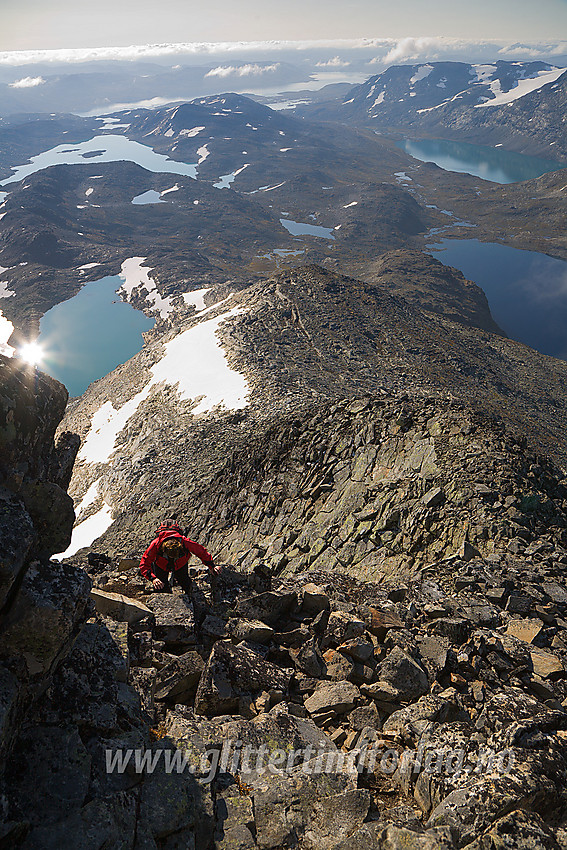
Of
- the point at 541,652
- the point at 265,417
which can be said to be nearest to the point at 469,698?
the point at 541,652

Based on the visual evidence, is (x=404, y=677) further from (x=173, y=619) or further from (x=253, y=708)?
(x=173, y=619)

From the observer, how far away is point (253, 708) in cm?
836

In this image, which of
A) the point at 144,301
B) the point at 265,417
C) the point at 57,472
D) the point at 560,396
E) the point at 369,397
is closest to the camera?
the point at 57,472

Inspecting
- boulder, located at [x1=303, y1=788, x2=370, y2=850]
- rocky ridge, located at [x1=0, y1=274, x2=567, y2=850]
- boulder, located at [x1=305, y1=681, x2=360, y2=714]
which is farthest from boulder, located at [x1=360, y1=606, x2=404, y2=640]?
boulder, located at [x1=303, y1=788, x2=370, y2=850]

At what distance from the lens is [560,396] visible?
250 ft

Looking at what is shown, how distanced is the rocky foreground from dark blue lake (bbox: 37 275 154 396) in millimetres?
104722

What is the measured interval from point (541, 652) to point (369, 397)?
17.4 m

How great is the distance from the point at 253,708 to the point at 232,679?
58cm

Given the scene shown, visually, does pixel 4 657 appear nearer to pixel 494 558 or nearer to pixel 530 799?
pixel 530 799

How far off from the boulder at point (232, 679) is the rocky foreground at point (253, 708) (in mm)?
26

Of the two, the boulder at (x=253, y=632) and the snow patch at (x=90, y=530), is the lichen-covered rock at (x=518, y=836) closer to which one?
the boulder at (x=253, y=632)

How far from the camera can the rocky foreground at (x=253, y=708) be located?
5.71m

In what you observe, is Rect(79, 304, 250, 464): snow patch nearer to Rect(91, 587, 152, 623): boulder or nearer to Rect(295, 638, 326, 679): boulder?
Rect(91, 587, 152, 623): boulder

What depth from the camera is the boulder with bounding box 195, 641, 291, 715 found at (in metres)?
8.23
